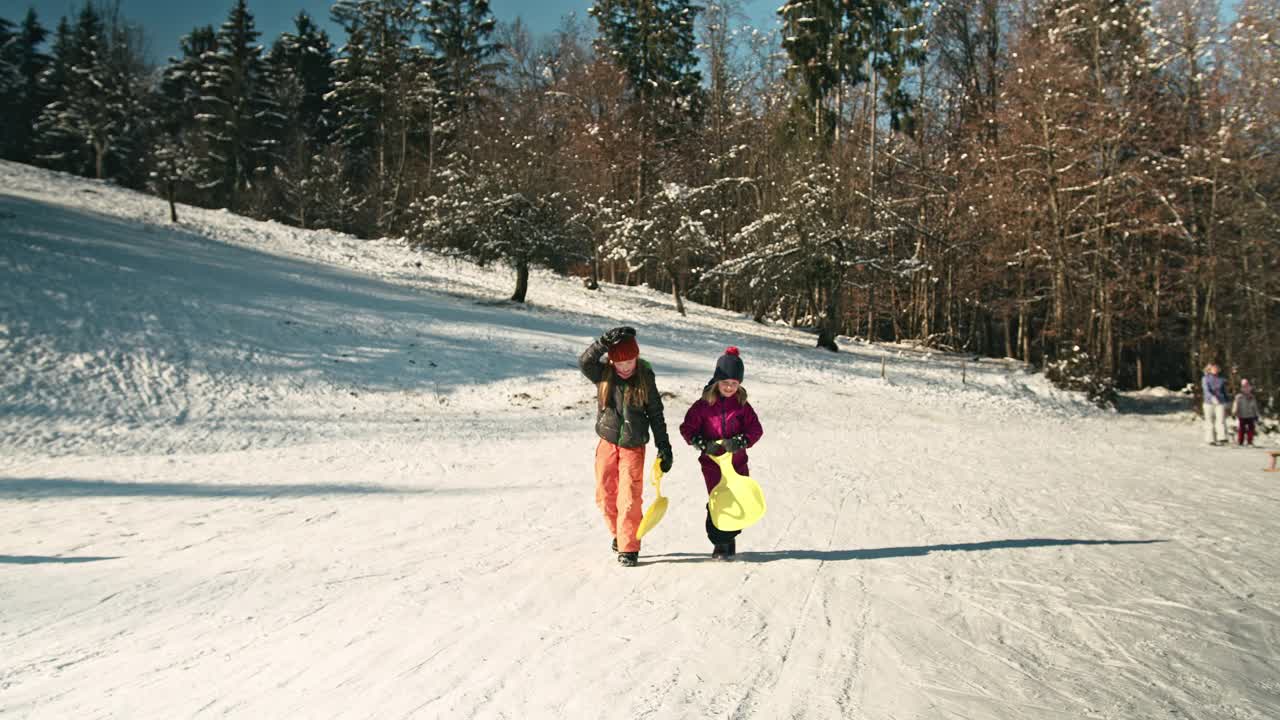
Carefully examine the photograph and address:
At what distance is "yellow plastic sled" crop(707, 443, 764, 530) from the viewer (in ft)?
18.8

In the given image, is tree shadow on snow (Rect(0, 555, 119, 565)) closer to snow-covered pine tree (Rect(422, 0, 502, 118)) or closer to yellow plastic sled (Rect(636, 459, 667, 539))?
yellow plastic sled (Rect(636, 459, 667, 539))

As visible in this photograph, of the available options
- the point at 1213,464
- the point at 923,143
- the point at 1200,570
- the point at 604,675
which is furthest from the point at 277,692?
the point at 923,143

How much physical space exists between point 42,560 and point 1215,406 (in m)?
20.4

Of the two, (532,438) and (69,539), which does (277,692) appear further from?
(532,438)

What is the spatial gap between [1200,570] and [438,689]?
259 inches

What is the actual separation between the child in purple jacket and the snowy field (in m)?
0.93

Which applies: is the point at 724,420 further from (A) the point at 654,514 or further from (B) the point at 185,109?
(B) the point at 185,109

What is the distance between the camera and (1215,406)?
16031mm

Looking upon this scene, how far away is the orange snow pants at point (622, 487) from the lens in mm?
5609

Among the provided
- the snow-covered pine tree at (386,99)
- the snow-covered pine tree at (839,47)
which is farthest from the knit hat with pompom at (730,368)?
the snow-covered pine tree at (386,99)

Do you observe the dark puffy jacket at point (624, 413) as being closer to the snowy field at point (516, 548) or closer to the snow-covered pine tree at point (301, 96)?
the snowy field at point (516, 548)

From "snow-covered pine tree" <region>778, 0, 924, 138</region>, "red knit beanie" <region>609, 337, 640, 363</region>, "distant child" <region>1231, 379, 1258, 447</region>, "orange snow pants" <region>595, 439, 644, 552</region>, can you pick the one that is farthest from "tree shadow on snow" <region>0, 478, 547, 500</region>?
"snow-covered pine tree" <region>778, 0, 924, 138</region>

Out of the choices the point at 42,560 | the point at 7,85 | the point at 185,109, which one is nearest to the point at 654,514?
the point at 42,560

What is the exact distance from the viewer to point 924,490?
31.4 feet
